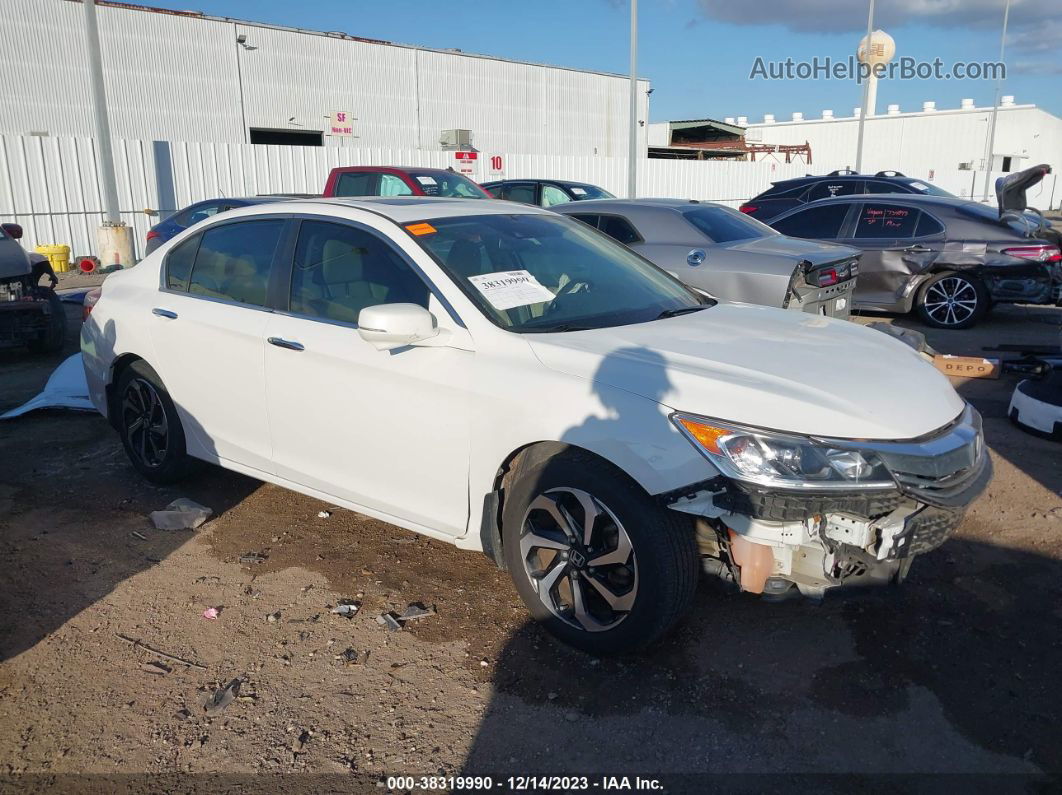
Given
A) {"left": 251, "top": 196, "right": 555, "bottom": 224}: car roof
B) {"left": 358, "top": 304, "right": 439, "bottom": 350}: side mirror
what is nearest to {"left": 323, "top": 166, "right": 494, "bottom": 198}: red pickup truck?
{"left": 251, "top": 196, "right": 555, "bottom": 224}: car roof

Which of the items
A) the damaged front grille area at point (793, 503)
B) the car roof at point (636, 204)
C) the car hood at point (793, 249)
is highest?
the car roof at point (636, 204)

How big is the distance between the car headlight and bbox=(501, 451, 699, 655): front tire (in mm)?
326

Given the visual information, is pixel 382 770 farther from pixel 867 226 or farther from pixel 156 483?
pixel 867 226

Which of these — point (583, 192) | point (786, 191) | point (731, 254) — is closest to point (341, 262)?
point (731, 254)

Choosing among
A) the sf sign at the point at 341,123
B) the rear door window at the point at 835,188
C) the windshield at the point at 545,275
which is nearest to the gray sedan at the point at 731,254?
the windshield at the point at 545,275

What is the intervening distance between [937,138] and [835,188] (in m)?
46.7

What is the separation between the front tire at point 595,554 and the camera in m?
2.95

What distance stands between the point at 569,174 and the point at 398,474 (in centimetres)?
2412

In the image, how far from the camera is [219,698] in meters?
3.08

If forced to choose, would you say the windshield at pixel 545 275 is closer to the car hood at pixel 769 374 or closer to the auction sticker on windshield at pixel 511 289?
the auction sticker on windshield at pixel 511 289

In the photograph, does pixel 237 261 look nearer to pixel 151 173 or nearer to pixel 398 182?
pixel 398 182

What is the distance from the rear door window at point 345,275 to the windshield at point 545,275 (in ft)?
0.56

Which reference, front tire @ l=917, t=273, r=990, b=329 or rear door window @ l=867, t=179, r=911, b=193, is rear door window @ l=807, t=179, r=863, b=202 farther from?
front tire @ l=917, t=273, r=990, b=329

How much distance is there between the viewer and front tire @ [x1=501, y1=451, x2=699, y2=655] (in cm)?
295
